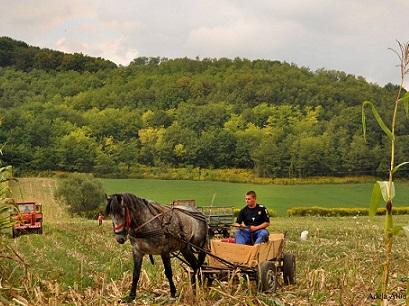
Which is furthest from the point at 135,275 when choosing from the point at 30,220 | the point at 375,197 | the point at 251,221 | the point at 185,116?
the point at 185,116

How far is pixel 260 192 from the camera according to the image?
247 ft

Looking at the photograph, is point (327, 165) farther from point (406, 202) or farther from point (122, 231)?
point (122, 231)

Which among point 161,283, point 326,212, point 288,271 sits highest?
point 288,271

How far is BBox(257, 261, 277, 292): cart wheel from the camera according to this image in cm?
917

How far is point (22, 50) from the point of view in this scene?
153625mm

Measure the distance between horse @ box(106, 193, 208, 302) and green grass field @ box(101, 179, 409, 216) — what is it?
51552mm

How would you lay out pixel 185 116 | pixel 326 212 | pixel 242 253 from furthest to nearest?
pixel 185 116 → pixel 326 212 → pixel 242 253

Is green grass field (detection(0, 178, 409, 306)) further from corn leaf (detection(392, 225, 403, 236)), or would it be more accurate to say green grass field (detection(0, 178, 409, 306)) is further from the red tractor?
the red tractor

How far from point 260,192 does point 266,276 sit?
6646 centimetres

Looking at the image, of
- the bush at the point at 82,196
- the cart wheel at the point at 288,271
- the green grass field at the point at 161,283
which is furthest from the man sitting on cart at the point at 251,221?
the bush at the point at 82,196

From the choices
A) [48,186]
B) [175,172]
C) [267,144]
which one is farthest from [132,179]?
[267,144]

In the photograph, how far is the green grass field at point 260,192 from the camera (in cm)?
6706

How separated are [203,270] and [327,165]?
7910 cm

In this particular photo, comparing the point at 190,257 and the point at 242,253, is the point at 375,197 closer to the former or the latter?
the point at 242,253
